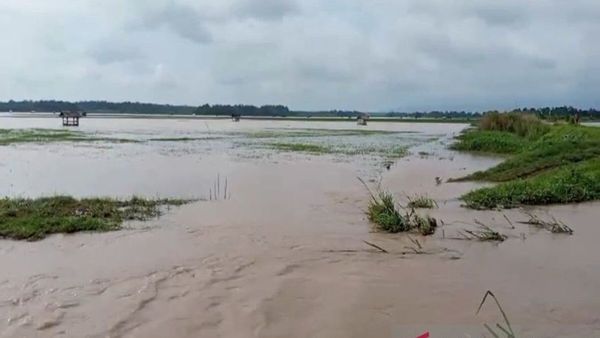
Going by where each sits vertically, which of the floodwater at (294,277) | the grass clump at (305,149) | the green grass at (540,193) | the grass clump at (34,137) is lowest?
the grass clump at (34,137)

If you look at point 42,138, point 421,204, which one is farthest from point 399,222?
point 42,138

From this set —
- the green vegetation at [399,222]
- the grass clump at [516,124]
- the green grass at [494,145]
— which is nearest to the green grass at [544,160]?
the green vegetation at [399,222]

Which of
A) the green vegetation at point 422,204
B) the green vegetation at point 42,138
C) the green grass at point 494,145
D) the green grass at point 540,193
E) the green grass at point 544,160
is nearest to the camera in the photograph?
the green grass at point 540,193

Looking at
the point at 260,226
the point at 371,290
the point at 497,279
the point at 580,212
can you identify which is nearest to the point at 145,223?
the point at 260,226

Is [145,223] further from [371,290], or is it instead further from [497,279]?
[497,279]

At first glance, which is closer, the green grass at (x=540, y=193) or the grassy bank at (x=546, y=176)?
the green grass at (x=540, y=193)

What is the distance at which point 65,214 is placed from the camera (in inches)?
408

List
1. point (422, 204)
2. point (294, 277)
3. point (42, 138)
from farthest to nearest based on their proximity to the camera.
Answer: point (42, 138) → point (422, 204) → point (294, 277)

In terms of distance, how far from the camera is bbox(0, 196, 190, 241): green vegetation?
9352 millimetres

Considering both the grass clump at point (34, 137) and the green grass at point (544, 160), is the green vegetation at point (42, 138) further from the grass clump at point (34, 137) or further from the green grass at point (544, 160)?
the green grass at point (544, 160)

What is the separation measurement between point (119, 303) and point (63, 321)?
684 mm

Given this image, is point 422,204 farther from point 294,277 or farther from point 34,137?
point 34,137

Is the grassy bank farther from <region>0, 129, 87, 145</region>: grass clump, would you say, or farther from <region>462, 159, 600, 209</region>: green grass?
<region>0, 129, 87, 145</region>: grass clump

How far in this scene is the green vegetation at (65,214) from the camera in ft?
30.7
